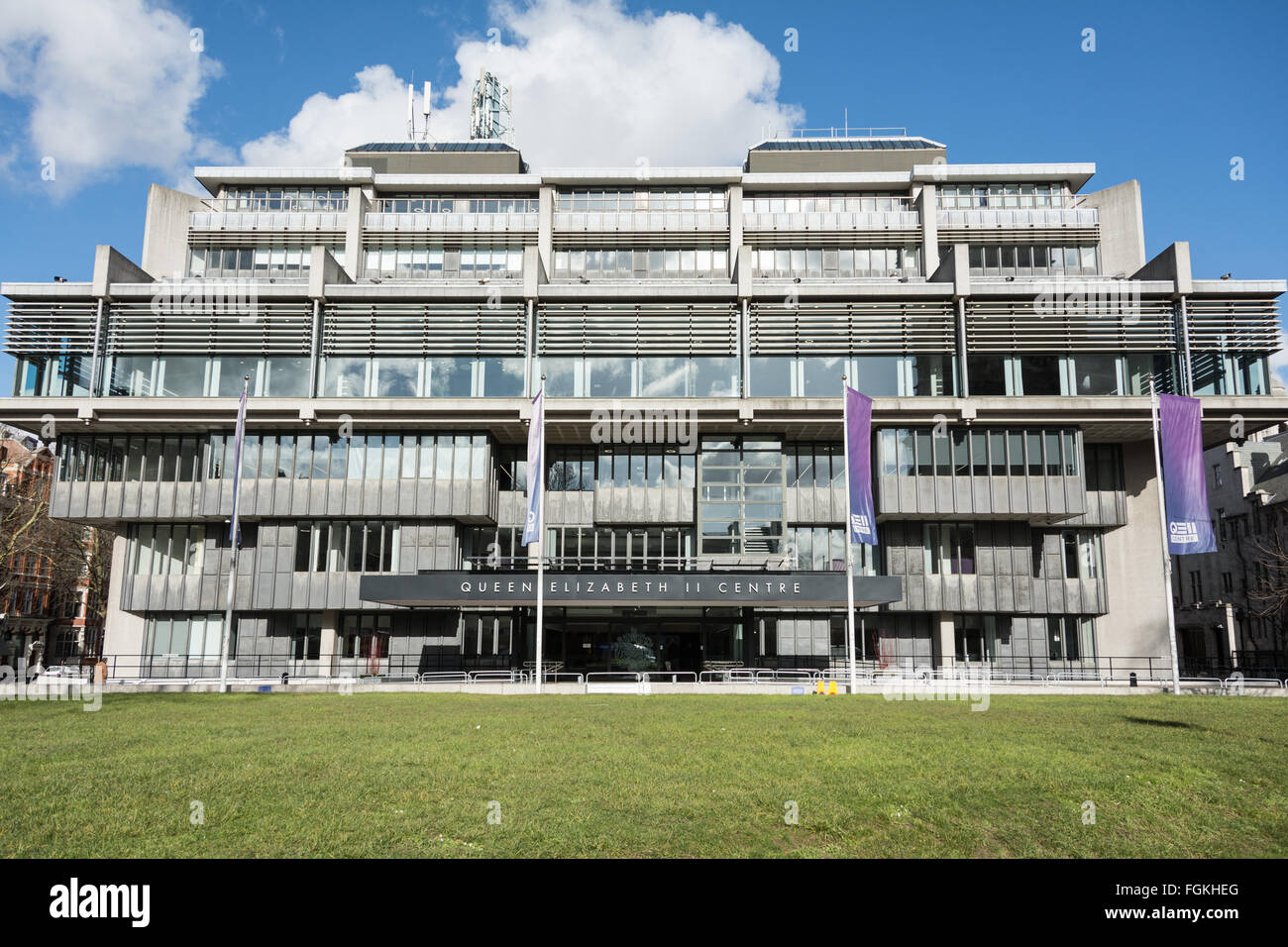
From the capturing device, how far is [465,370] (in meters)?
43.8

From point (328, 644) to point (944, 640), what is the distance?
2912 centimetres

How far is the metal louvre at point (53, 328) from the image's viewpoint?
145ft

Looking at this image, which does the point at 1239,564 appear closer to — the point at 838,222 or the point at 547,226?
the point at 838,222

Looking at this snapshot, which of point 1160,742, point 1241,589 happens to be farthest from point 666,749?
point 1241,589

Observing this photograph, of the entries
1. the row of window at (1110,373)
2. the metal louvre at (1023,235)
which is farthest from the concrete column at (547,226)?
the row of window at (1110,373)

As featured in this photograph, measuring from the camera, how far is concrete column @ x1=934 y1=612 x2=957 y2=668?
1716 inches

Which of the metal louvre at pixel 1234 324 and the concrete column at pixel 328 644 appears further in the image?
the concrete column at pixel 328 644

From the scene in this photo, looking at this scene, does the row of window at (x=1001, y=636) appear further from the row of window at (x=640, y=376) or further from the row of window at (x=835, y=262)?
the row of window at (x=835, y=262)

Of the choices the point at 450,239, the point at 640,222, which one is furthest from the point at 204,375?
the point at 640,222

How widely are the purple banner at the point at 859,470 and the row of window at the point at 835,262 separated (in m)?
18.0

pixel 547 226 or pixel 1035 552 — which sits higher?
pixel 547 226

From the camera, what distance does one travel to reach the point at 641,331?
44000mm
